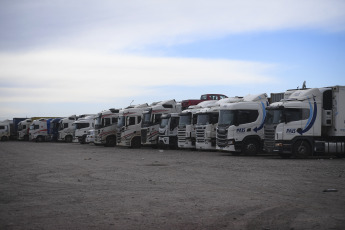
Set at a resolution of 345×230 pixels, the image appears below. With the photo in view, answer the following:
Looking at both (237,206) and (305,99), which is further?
(305,99)

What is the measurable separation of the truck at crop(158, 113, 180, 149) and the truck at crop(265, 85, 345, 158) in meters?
11.1

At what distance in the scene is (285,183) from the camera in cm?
1186

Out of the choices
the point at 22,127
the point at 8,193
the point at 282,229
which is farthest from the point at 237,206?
the point at 22,127

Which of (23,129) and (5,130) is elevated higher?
(23,129)

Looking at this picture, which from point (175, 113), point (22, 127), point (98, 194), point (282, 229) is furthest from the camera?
point (22, 127)

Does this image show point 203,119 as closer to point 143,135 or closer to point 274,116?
point 274,116

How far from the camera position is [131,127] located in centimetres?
3450

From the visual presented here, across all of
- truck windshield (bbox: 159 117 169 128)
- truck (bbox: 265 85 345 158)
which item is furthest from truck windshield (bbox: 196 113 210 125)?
truck (bbox: 265 85 345 158)

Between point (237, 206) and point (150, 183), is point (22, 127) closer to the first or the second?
point (150, 183)

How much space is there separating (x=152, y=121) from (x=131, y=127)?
2121 mm

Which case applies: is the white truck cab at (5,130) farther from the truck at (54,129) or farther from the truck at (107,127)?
the truck at (107,127)

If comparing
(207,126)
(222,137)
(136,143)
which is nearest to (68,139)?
(136,143)

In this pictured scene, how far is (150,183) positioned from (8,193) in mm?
3642

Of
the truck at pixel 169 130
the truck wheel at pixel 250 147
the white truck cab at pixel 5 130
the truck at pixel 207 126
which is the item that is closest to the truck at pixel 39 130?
the white truck cab at pixel 5 130
